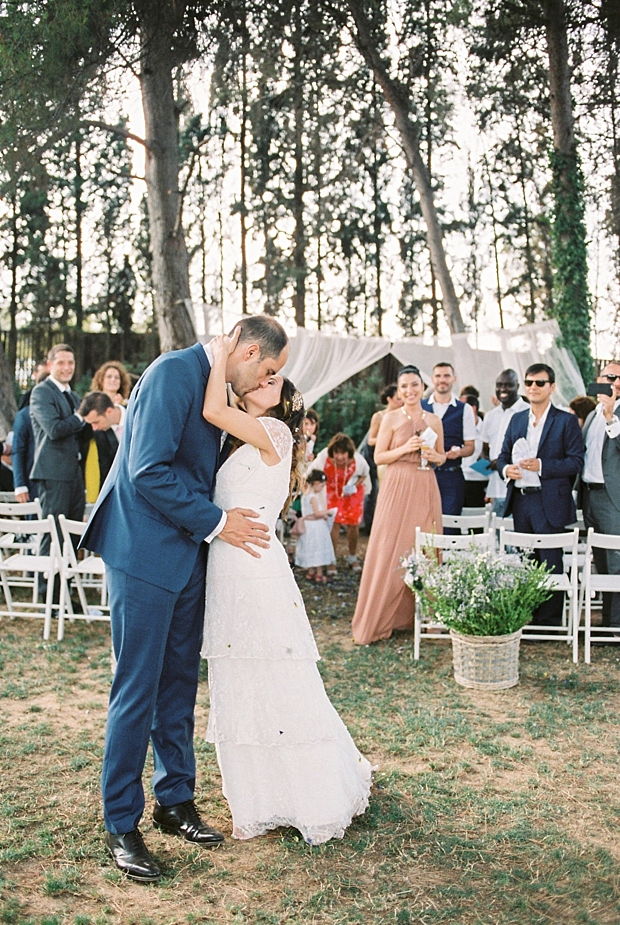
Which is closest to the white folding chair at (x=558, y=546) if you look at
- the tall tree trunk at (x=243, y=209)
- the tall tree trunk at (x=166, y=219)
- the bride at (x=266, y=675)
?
the bride at (x=266, y=675)

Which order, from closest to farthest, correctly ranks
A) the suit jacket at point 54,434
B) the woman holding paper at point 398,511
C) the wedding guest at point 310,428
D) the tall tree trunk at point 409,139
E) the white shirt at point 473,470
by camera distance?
the woman holding paper at point 398,511 < the suit jacket at point 54,434 < the white shirt at point 473,470 < the wedding guest at point 310,428 < the tall tree trunk at point 409,139

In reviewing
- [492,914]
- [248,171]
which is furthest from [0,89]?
[248,171]

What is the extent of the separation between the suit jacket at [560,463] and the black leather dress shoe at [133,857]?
4.09 metres

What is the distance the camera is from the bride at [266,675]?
3129 mm

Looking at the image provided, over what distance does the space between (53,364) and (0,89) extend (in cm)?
309

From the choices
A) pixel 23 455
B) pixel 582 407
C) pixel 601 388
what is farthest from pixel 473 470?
pixel 23 455

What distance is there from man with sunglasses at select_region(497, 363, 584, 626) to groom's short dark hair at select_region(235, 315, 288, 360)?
142 inches

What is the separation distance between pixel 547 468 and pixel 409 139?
8.27 m

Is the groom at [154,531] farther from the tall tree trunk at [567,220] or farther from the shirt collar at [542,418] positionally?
the tall tree trunk at [567,220]

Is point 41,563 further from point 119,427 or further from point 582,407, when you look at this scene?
point 582,407

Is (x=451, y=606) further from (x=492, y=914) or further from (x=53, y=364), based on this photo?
(x=53, y=364)

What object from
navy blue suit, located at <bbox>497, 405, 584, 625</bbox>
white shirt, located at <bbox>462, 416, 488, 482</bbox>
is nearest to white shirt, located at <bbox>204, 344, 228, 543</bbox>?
navy blue suit, located at <bbox>497, 405, 584, 625</bbox>

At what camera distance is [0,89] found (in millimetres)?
8039

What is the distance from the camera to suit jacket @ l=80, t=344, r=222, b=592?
9.21ft
